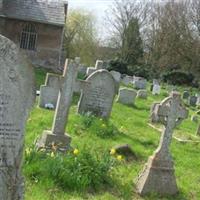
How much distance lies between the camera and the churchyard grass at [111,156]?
24.1ft

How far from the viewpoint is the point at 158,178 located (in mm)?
8352

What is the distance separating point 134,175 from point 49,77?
4795 mm

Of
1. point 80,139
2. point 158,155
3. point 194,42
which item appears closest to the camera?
point 158,155

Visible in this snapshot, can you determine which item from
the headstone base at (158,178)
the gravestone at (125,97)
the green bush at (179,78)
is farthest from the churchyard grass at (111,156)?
the green bush at (179,78)

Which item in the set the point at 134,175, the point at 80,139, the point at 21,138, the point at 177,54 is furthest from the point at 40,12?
the point at 21,138

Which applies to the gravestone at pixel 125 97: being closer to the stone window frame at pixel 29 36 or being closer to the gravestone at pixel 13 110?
the stone window frame at pixel 29 36

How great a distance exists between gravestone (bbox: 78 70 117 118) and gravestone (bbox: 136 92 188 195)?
5.57m

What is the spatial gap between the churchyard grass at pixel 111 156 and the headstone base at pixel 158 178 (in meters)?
0.14

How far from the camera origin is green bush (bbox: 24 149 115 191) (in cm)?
744

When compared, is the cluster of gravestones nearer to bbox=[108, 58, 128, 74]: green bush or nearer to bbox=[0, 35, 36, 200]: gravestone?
bbox=[0, 35, 36, 200]: gravestone

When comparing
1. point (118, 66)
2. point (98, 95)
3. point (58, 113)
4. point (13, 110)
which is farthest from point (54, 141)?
point (118, 66)

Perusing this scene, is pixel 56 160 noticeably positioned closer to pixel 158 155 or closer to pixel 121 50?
pixel 158 155

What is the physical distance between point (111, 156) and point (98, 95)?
562 centimetres

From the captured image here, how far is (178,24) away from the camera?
50438 millimetres
